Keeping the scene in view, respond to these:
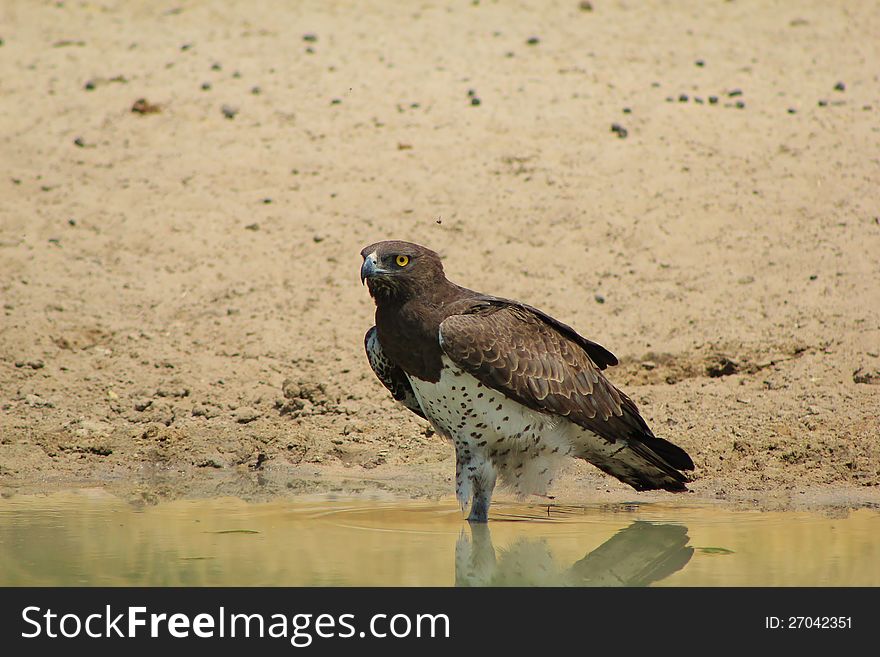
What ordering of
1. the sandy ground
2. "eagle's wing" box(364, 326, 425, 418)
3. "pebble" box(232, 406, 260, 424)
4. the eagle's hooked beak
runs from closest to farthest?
1. the eagle's hooked beak
2. "eagle's wing" box(364, 326, 425, 418)
3. the sandy ground
4. "pebble" box(232, 406, 260, 424)

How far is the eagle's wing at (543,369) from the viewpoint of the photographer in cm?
661

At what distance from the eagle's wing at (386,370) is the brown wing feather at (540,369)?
626mm

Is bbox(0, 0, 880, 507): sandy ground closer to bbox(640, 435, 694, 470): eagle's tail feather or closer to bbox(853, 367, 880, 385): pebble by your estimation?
bbox(853, 367, 880, 385): pebble

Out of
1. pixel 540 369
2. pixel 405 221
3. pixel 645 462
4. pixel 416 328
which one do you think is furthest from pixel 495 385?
pixel 405 221

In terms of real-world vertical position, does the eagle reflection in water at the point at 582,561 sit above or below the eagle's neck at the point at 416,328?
below

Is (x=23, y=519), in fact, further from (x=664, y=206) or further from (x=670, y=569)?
(x=664, y=206)

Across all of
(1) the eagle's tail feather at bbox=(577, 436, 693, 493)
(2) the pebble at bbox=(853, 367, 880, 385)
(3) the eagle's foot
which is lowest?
(3) the eagle's foot

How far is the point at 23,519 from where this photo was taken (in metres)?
6.97

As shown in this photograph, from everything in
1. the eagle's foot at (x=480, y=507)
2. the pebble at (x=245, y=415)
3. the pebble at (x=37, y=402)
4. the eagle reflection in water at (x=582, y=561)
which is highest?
the pebble at (x=37, y=402)

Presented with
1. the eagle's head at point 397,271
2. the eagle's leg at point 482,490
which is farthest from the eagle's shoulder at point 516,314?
the eagle's leg at point 482,490

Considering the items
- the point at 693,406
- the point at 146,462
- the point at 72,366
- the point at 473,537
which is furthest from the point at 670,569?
the point at 72,366

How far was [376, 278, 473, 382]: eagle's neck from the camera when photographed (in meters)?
6.63

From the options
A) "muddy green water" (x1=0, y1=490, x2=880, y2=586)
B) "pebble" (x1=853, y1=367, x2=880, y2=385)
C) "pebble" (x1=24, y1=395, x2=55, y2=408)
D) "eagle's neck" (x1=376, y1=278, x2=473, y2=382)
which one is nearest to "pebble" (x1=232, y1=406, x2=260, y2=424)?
"pebble" (x1=24, y1=395, x2=55, y2=408)

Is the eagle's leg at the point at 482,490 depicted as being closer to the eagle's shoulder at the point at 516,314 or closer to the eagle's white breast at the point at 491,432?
the eagle's white breast at the point at 491,432
